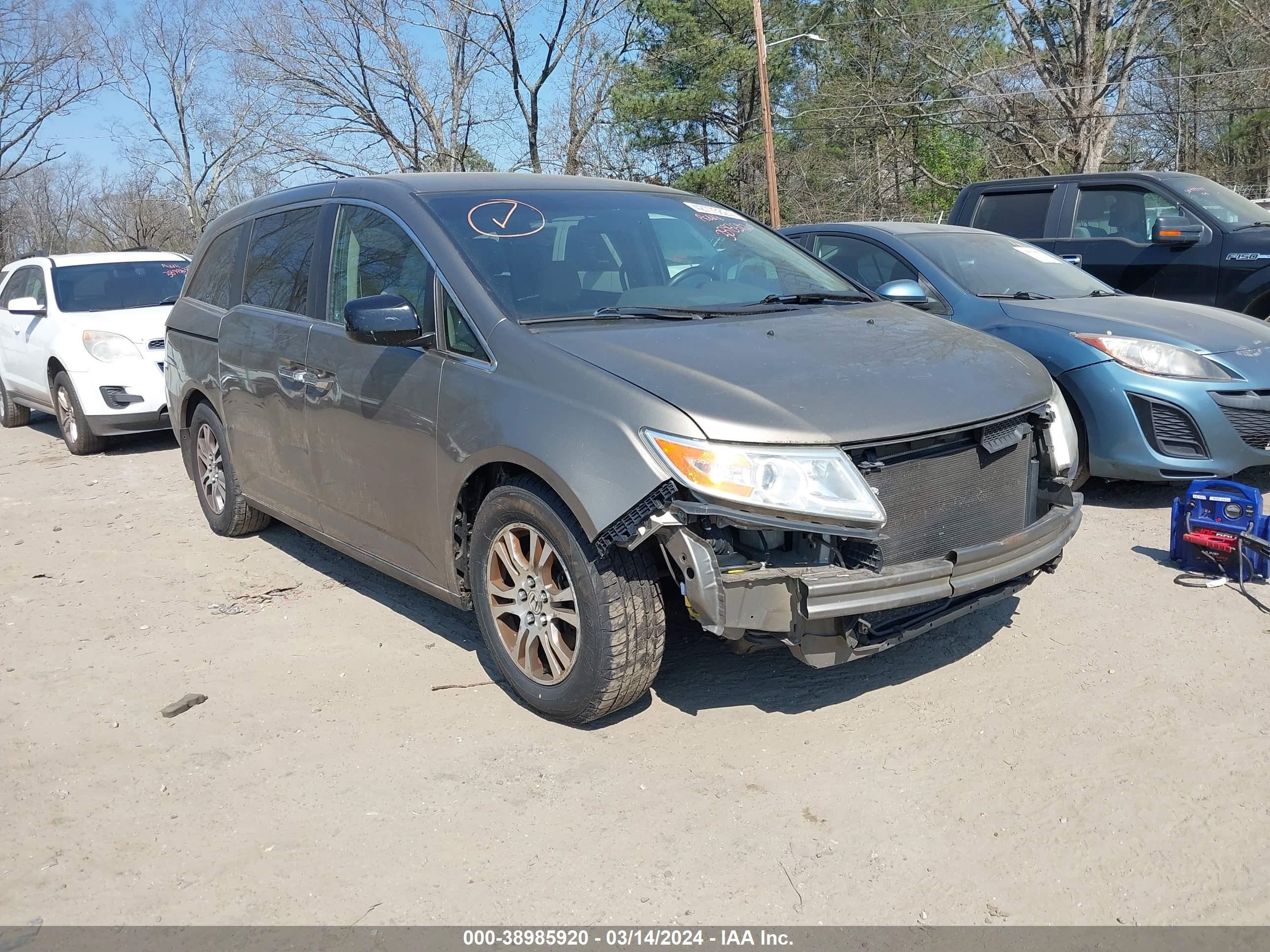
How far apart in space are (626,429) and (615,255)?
132 centimetres

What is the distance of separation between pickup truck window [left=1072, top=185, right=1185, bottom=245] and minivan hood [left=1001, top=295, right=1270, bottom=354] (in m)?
2.56

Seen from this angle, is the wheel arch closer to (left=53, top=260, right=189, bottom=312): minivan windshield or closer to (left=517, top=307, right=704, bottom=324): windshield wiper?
(left=517, top=307, right=704, bottom=324): windshield wiper

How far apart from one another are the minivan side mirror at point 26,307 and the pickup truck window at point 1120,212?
9.22 metres

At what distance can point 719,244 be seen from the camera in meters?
4.59

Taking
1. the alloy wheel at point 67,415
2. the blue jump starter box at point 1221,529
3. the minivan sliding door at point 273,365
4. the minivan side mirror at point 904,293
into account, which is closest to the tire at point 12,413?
the alloy wheel at point 67,415

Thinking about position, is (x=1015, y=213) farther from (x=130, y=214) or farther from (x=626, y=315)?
(x=130, y=214)

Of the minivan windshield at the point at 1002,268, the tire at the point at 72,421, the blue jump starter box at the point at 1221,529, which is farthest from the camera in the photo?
the tire at the point at 72,421

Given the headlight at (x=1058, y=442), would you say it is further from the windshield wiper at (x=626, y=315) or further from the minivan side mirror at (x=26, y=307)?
the minivan side mirror at (x=26, y=307)

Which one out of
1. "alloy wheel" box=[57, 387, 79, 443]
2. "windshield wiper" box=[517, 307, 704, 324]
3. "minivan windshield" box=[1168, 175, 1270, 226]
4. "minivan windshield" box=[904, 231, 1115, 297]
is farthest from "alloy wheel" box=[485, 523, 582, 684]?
"minivan windshield" box=[1168, 175, 1270, 226]

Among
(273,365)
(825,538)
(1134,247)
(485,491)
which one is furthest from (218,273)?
(1134,247)

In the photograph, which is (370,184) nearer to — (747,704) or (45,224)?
(747,704)

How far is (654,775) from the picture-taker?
10.8 feet
